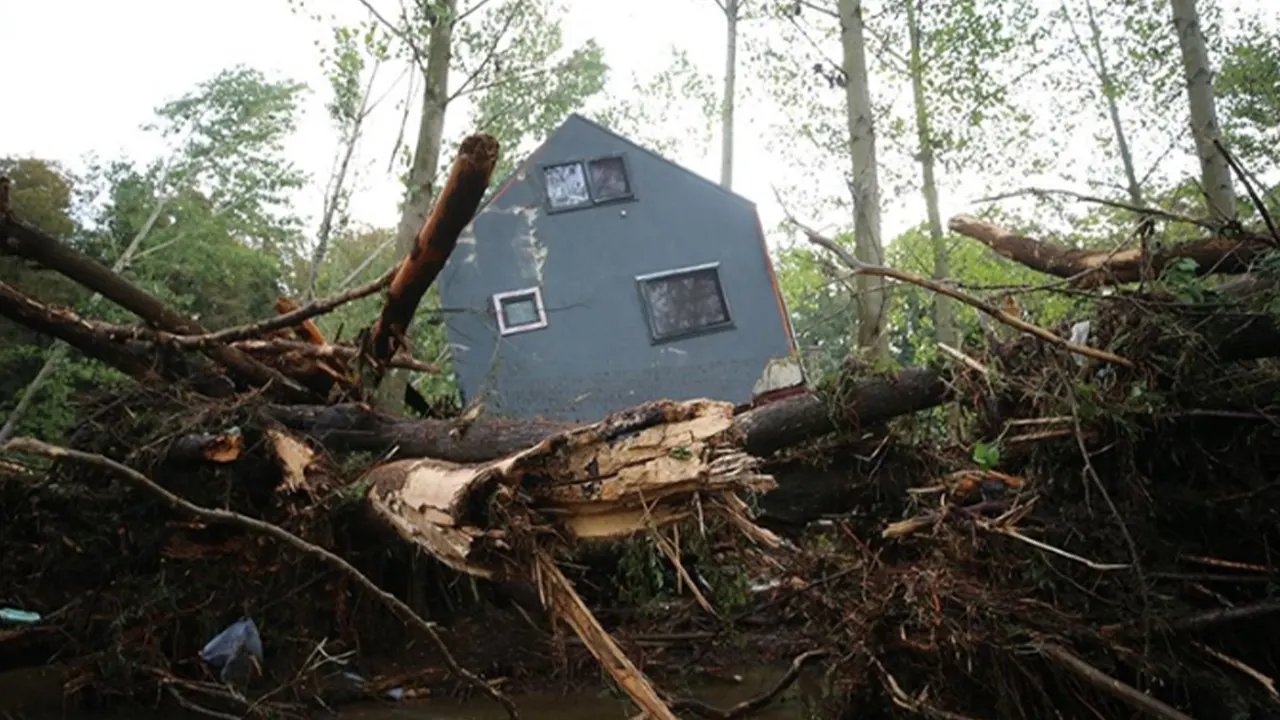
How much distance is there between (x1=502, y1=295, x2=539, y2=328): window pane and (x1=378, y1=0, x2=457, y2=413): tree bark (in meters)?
1.99

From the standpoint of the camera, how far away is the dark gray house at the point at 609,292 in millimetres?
11141

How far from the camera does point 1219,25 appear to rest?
1484cm

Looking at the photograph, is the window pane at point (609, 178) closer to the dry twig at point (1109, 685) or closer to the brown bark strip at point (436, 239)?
the brown bark strip at point (436, 239)

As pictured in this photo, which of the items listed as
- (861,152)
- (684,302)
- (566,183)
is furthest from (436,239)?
(566,183)

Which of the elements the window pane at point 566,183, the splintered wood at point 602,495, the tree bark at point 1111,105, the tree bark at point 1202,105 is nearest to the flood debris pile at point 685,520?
the splintered wood at point 602,495

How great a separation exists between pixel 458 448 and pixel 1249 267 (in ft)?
12.0

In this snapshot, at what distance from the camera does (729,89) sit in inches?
771

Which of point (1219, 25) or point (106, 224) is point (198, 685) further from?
point (106, 224)

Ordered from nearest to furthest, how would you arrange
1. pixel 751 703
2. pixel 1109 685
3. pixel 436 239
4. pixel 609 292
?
pixel 1109 685
pixel 751 703
pixel 436 239
pixel 609 292

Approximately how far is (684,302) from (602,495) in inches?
344

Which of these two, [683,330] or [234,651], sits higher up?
[683,330]

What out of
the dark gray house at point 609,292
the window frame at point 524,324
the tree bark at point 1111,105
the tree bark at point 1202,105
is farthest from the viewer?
the tree bark at point 1111,105

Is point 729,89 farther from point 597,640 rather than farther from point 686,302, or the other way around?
point 597,640

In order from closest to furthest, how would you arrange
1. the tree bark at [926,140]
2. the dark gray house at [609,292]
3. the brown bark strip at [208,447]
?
the brown bark strip at [208,447], the dark gray house at [609,292], the tree bark at [926,140]
